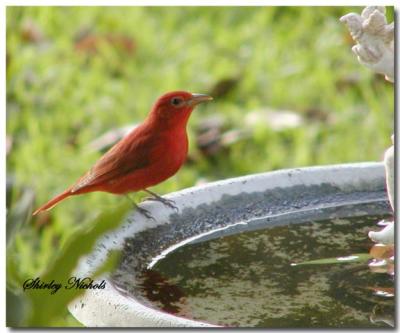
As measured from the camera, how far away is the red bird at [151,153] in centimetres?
209

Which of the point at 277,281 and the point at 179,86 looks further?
the point at 179,86

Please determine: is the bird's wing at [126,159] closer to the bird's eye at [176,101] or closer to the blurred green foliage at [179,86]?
the bird's eye at [176,101]

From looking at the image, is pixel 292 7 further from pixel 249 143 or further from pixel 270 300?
pixel 270 300

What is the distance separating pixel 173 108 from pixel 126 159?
0.14 meters

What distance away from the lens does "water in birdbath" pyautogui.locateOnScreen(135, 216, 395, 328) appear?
68.8 inches

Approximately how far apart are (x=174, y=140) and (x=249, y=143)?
1.63m

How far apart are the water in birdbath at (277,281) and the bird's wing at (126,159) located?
0.20 meters

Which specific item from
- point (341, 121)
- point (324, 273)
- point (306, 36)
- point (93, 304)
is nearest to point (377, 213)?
→ point (324, 273)

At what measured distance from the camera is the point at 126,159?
2.10 m

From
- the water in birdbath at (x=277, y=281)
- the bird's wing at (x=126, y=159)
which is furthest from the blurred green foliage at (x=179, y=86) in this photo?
the water in birdbath at (x=277, y=281)

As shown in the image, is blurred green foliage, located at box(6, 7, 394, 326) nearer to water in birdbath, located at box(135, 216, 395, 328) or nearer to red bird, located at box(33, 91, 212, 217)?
red bird, located at box(33, 91, 212, 217)

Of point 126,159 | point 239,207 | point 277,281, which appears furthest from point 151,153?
point 277,281

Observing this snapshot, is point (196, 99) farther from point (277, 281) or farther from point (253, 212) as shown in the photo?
point (277, 281)

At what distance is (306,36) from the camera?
13.4ft
